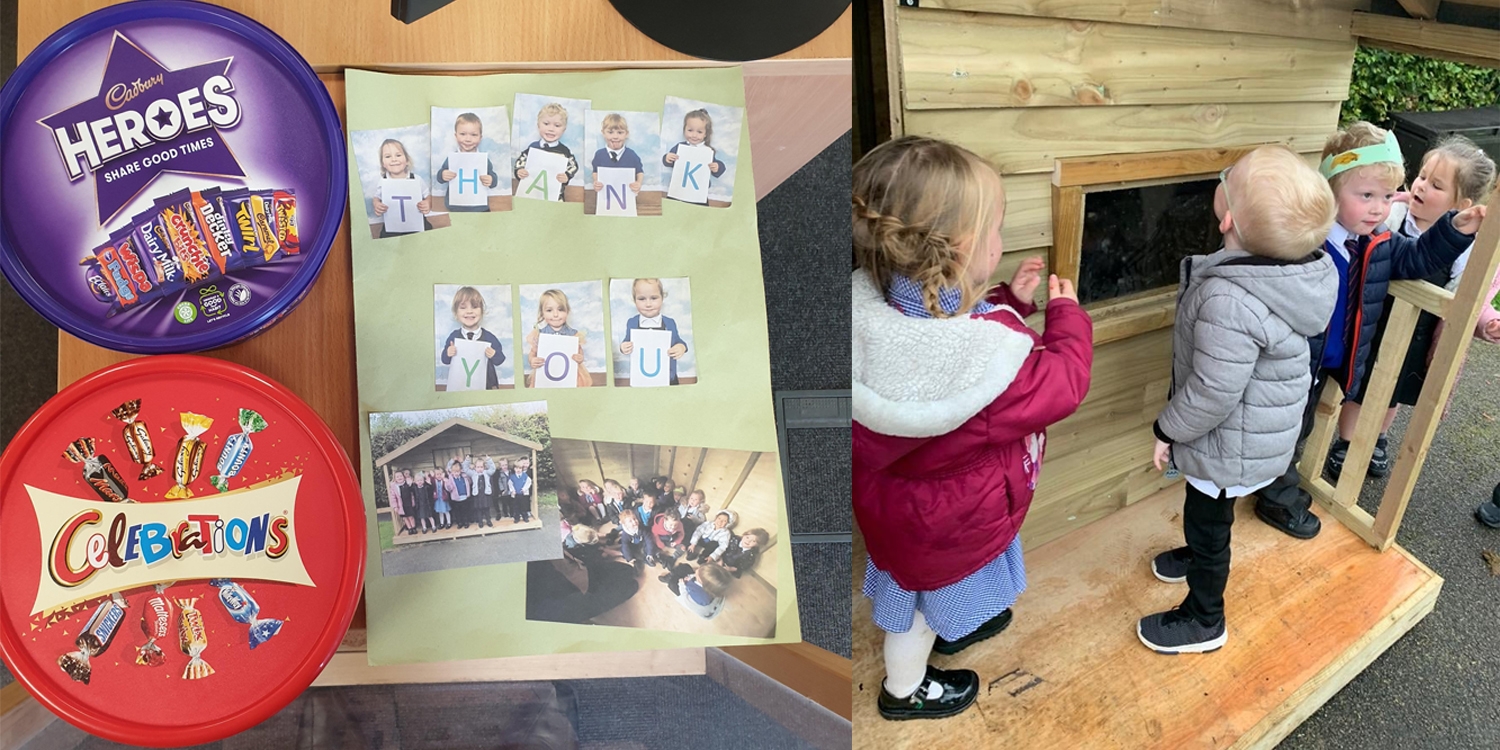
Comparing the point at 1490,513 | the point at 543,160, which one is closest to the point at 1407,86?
the point at 1490,513

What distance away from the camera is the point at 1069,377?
870 millimetres

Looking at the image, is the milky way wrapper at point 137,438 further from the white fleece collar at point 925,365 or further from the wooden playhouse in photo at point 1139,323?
the wooden playhouse in photo at point 1139,323

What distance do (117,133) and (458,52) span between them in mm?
213

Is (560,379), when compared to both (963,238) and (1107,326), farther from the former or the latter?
(1107,326)

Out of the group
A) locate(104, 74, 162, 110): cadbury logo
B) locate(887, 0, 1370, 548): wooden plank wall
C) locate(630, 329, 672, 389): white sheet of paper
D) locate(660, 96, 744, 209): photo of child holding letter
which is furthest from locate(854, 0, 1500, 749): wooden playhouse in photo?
locate(104, 74, 162, 110): cadbury logo

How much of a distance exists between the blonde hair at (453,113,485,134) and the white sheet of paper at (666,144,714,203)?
0.43ft

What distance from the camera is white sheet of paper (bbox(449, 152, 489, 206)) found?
1.73ft

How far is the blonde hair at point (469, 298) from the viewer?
530 millimetres

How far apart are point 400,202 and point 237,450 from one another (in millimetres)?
190

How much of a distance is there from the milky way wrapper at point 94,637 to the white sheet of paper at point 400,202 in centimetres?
29

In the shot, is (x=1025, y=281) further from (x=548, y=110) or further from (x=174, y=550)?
(x=174, y=550)

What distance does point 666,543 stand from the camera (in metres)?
0.56

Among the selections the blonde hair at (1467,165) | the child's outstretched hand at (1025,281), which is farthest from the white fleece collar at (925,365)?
the blonde hair at (1467,165)

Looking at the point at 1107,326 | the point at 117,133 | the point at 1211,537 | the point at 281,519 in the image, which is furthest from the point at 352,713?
the point at 1211,537
